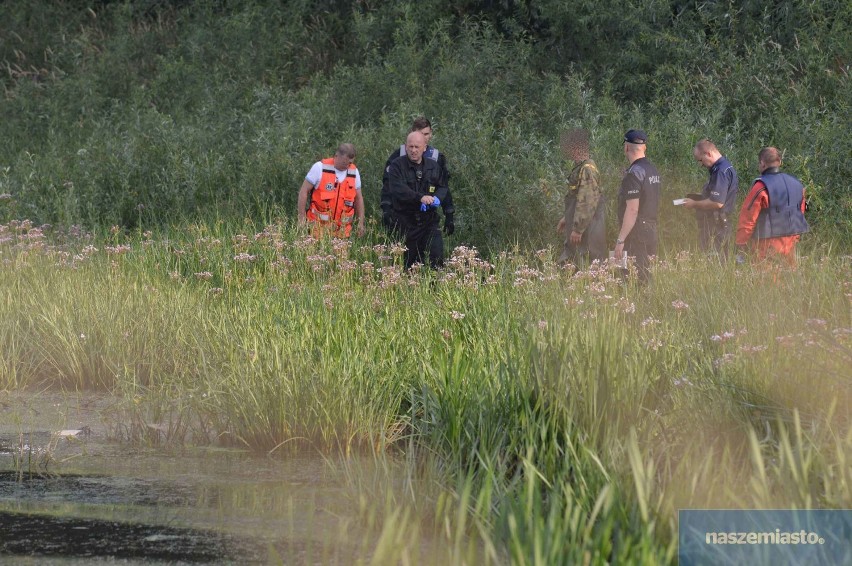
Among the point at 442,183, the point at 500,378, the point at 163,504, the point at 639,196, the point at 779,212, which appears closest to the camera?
the point at 163,504

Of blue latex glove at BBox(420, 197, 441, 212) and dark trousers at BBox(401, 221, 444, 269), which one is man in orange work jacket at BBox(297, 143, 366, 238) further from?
blue latex glove at BBox(420, 197, 441, 212)

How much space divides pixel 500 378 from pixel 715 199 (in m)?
5.64

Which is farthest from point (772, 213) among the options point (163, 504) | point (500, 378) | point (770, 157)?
point (163, 504)

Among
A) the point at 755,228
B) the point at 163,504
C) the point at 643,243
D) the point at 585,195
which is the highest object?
the point at 585,195

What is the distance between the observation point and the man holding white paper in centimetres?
1082

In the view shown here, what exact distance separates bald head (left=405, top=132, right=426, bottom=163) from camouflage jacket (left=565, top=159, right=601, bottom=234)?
5.83 ft

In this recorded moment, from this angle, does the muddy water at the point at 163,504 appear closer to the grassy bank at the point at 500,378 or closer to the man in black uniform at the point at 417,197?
the grassy bank at the point at 500,378

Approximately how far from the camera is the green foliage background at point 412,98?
14.5 metres

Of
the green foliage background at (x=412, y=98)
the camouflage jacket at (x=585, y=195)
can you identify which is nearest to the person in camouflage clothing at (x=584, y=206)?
the camouflage jacket at (x=585, y=195)

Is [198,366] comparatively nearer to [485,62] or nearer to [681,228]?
[681,228]

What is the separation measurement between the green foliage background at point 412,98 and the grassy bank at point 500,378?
4737 mm

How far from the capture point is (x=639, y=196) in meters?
10.3

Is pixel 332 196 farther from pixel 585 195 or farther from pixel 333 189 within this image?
pixel 585 195

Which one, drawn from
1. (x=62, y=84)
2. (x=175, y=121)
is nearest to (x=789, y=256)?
(x=175, y=121)
